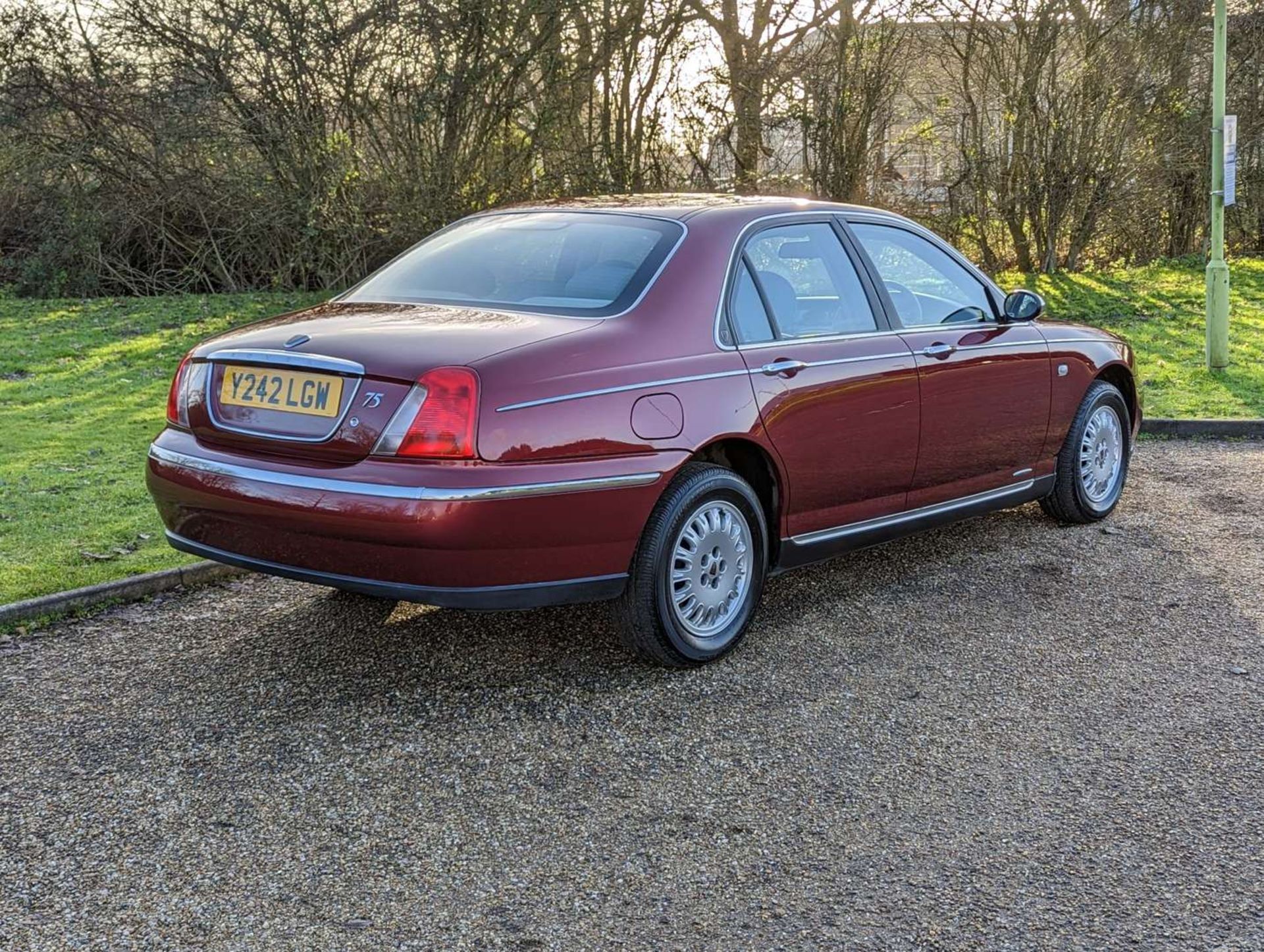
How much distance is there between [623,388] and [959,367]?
2.00 metres

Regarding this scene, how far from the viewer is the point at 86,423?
9.05 metres

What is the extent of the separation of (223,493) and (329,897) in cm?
157

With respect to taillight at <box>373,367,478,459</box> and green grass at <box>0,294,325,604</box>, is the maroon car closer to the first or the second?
taillight at <box>373,367,478,459</box>

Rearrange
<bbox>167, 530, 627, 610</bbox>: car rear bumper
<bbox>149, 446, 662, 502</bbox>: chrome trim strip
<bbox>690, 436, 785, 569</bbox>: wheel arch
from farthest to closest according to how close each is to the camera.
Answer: <bbox>690, 436, 785, 569</bbox>: wheel arch, <bbox>167, 530, 627, 610</bbox>: car rear bumper, <bbox>149, 446, 662, 502</bbox>: chrome trim strip

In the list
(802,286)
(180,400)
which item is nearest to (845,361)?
(802,286)

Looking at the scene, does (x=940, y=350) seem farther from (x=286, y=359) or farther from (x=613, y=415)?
(x=286, y=359)

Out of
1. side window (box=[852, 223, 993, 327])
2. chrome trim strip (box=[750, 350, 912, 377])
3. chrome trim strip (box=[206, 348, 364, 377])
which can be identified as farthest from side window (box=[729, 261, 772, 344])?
chrome trim strip (box=[206, 348, 364, 377])

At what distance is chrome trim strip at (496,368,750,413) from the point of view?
395 cm

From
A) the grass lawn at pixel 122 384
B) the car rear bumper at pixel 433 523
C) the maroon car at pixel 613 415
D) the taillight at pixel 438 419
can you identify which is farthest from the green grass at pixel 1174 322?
the taillight at pixel 438 419

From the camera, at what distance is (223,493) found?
4.17 meters

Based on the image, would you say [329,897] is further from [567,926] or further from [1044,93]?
[1044,93]

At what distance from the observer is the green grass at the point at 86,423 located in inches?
226

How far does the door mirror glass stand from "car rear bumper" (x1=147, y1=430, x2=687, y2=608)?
238 centimetres

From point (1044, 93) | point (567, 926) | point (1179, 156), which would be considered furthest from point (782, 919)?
point (1179, 156)
